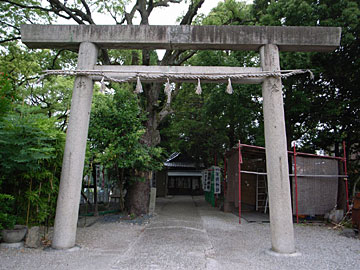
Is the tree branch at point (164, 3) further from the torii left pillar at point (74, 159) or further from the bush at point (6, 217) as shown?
the bush at point (6, 217)

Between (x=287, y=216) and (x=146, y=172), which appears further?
(x=146, y=172)

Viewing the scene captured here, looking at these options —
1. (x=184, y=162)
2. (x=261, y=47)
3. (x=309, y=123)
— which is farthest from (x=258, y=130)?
(x=184, y=162)

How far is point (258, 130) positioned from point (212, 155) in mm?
6271

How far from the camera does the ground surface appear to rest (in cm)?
459

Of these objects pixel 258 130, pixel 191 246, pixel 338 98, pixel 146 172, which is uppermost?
pixel 338 98

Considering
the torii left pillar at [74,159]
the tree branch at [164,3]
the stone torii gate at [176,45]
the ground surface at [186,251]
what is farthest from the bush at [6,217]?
the tree branch at [164,3]

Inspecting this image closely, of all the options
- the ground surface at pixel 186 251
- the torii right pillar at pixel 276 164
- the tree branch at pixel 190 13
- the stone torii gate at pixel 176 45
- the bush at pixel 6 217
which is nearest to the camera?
the ground surface at pixel 186 251

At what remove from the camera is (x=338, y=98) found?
37.2 ft

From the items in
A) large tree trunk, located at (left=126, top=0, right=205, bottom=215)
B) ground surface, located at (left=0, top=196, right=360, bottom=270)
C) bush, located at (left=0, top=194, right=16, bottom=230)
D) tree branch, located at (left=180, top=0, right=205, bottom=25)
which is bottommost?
ground surface, located at (left=0, top=196, right=360, bottom=270)

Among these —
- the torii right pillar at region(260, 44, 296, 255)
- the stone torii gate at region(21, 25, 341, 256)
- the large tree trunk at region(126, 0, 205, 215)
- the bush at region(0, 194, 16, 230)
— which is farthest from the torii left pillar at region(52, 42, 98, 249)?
the large tree trunk at region(126, 0, 205, 215)

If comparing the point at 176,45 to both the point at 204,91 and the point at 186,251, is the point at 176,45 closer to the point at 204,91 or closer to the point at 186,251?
the point at 186,251

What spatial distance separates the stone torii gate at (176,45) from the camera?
552cm

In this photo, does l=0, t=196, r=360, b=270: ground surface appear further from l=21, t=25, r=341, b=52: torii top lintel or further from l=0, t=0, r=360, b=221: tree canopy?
l=21, t=25, r=341, b=52: torii top lintel

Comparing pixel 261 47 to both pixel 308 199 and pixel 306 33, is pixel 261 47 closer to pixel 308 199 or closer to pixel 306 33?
pixel 306 33
